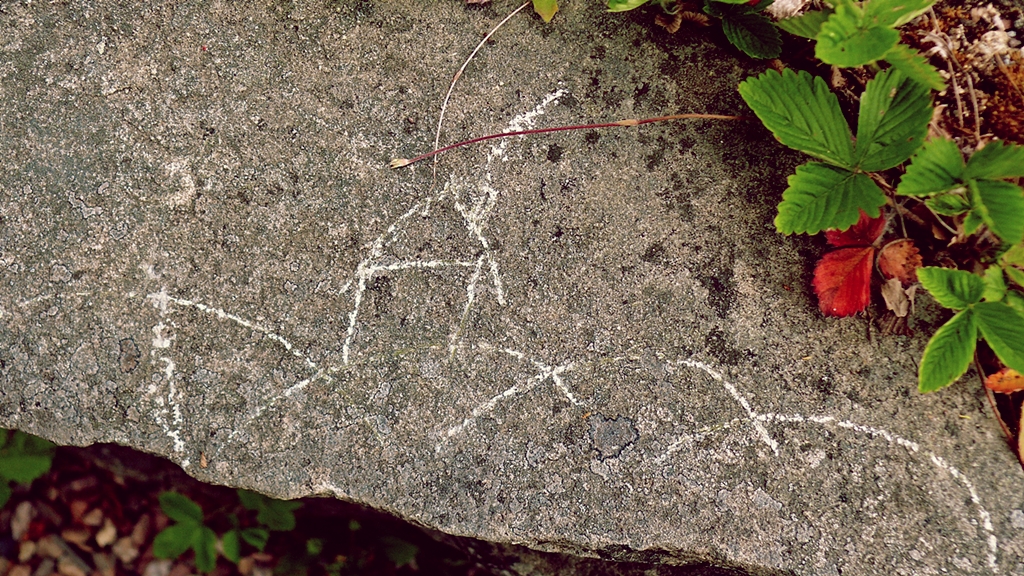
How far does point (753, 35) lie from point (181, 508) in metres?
1.76

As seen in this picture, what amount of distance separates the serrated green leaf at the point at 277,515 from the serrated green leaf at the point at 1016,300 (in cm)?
165

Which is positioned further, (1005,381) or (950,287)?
(1005,381)

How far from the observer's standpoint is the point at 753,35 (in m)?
1.36

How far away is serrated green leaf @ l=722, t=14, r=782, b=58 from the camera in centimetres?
135

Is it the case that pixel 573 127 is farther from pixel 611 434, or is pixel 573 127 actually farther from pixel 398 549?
pixel 398 549

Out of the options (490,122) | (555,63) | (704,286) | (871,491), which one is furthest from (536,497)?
(555,63)

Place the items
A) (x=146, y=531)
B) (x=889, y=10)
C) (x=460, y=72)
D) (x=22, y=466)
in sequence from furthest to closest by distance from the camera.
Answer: (x=146, y=531), (x=22, y=466), (x=460, y=72), (x=889, y=10)

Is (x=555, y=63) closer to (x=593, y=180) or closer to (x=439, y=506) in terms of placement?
(x=593, y=180)

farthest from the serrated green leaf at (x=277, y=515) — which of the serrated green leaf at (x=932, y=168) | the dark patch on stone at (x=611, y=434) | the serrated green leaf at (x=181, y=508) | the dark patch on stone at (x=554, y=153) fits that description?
the serrated green leaf at (x=932, y=168)

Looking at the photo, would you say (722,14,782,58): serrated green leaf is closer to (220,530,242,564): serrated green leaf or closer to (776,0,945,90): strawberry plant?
(776,0,945,90): strawberry plant

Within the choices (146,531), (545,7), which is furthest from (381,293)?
(146,531)

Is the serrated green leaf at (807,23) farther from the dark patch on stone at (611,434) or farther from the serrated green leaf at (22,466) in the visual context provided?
the serrated green leaf at (22,466)

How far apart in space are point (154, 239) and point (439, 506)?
735 mm

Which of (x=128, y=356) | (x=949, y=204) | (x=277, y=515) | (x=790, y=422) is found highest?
(x=128, y=356)
